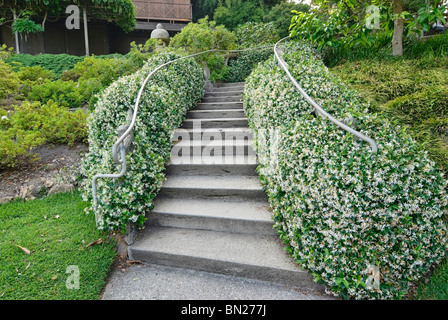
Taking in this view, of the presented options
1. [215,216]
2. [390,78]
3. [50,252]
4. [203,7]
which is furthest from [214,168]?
[203,7]

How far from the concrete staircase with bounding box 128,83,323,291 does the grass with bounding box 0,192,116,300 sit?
425 mm

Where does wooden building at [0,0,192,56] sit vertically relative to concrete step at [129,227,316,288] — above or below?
above

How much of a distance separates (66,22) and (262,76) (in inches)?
546

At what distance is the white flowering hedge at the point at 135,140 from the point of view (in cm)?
258

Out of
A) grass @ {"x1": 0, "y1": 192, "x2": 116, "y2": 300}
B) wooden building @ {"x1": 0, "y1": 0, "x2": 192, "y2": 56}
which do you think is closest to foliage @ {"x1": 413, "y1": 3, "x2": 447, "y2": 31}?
grass @ {"x1": 0, "y1": 192, "x2": 116, "y2": 300}

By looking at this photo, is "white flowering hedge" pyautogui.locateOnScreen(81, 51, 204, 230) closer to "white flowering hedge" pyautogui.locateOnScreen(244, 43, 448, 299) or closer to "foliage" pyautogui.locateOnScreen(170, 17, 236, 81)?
"white flowering hedge" pyautogui.locateOnScreen(244, 43, 448, 299)

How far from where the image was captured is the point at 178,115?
4.45 metres

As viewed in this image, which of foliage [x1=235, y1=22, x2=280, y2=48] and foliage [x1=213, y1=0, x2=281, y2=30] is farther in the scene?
foliage [x1=213, y1=0, x2=281, y2=30]

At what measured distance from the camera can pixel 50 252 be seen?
8.31 ft

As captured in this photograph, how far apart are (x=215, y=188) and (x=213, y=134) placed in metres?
1.45

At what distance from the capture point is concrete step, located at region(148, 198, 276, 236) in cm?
271

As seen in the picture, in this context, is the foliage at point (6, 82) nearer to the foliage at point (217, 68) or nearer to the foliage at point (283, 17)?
the foliage at point (217, 68)

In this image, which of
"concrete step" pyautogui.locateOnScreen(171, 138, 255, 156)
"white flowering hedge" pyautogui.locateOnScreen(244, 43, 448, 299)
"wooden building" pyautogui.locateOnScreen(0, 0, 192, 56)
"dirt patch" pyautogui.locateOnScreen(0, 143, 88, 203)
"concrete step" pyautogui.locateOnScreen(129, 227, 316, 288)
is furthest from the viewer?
"wooden building" pyautogui.locateOnScreen(0, 0, 192, 56)

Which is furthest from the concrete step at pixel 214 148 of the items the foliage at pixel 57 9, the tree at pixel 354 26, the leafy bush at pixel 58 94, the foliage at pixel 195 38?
the foliage at pixel 57 9
